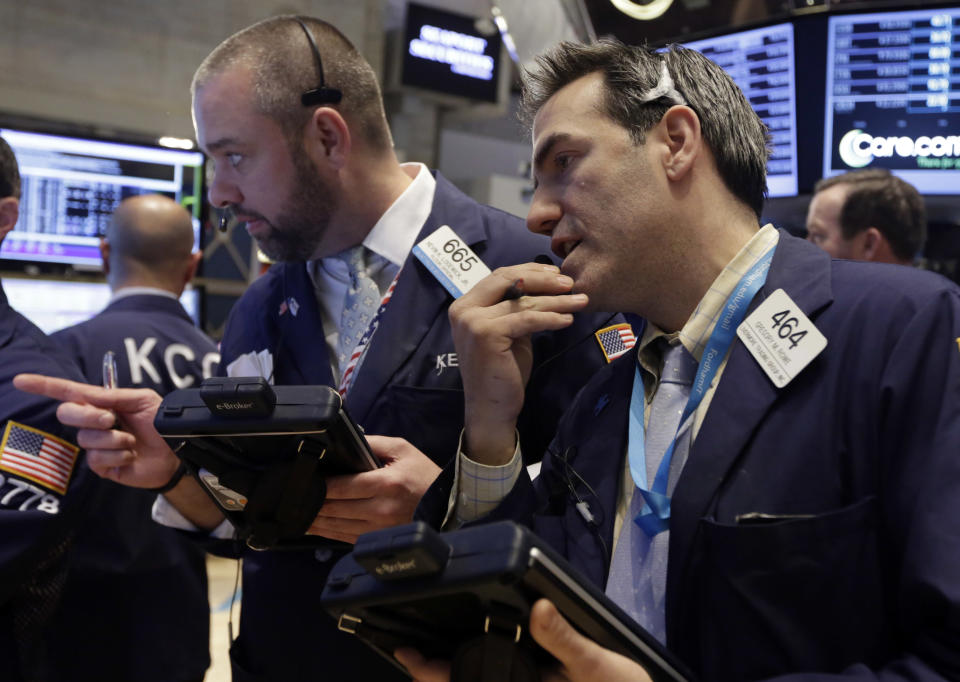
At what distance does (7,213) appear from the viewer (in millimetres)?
2545

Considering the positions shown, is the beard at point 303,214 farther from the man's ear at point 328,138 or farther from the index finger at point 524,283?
the index finger at point 524,283

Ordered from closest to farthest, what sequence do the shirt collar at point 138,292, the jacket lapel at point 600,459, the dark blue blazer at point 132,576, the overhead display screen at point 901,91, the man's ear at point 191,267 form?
the jacket lapel at point 600,459 < the overhead display screen at point 901,91 < the dark blue blazer at point 132,576 < the shirt collar at point 138,292 < the man's ear at point 191,267

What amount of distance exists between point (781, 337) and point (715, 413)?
134 millimetres

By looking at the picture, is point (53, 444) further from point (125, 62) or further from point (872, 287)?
point (125, 62)

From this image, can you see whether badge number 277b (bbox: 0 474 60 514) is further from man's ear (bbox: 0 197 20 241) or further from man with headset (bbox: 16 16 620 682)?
man's ear (bbox: 0 197 20 241)

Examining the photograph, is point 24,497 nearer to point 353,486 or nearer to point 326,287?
point 326,287

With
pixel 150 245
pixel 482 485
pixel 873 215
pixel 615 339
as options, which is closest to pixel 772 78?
pixel 873 215

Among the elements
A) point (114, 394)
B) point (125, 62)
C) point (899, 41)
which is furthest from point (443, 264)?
point (125, 62)

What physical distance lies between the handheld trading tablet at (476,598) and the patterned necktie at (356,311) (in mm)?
905

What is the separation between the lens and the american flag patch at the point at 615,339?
5.85ft

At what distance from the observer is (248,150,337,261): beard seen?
1.97 metres

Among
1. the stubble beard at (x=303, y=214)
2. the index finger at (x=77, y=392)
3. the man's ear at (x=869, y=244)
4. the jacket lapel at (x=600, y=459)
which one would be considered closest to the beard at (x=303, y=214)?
the stubble beard at (x=303, y=214)

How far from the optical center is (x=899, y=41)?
232cm

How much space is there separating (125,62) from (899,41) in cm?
625
